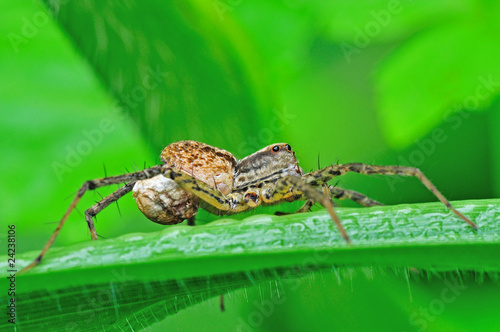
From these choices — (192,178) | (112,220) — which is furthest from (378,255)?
(112,220)

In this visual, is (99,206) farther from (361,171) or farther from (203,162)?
(361,171)

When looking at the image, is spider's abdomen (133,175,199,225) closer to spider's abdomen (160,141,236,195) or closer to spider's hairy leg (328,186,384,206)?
spider's abdomen (160,141,236,195)

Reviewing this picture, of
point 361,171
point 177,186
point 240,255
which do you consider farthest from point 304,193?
point 240,255

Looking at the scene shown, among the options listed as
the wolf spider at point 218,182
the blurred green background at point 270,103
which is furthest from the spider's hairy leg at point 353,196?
the blurred green background at point 270,103

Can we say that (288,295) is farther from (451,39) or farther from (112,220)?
(451,39)

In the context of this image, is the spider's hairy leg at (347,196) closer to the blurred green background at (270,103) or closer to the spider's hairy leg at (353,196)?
the spider's hairy leg at (353,196)

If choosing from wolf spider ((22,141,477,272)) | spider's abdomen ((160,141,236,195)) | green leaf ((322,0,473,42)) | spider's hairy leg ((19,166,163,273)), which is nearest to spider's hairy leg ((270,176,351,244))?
wolf spider ((22,141,477,272))
